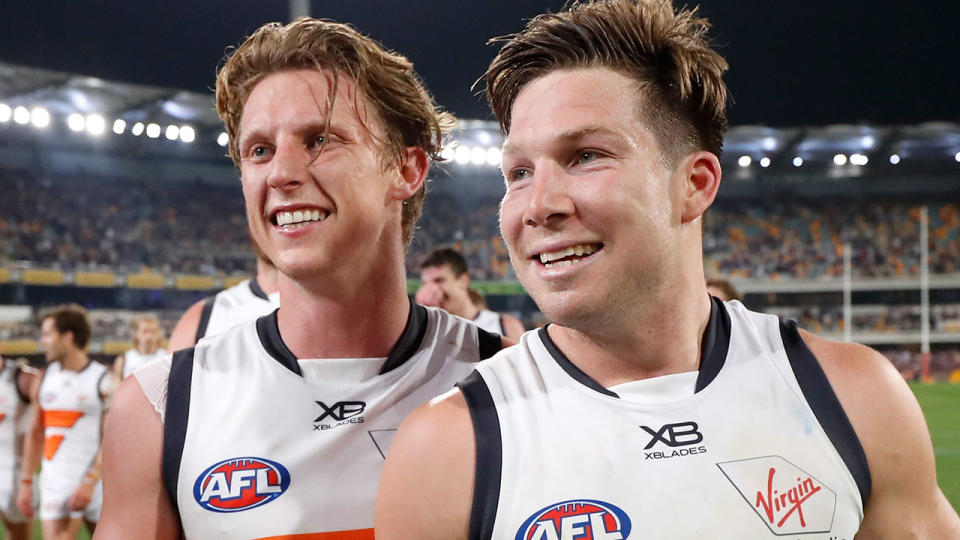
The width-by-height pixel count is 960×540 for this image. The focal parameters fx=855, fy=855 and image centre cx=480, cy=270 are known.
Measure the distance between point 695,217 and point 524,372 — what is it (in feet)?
1.77

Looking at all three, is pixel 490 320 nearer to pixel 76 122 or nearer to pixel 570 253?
pixel 570 253

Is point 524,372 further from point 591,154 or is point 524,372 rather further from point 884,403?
point 884,403

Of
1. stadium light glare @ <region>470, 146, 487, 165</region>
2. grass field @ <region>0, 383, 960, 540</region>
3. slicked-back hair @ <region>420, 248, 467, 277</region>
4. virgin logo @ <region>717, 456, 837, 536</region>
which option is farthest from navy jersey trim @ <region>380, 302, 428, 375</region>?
stadium light glare @ <region>470, 146, 487, 165</region>

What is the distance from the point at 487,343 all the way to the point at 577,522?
0.85 m

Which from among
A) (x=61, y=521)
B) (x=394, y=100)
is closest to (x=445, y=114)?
(x=394, y=100)

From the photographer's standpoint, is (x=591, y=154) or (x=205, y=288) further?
(x=205, y=288)

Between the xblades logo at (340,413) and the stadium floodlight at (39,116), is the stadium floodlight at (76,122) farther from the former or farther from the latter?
the xblades logo at (340,413)

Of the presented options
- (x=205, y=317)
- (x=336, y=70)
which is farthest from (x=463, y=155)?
(x=336, y=70)

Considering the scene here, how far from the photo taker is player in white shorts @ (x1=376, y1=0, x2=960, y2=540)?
1.72 meters

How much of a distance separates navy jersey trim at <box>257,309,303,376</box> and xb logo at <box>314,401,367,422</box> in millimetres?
135

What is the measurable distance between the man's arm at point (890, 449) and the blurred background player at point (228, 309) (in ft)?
9.37

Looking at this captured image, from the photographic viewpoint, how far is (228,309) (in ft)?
14.6

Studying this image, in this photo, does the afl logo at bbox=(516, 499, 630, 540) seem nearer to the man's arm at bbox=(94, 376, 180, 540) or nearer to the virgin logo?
the virgin logo

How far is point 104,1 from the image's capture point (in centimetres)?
2917
